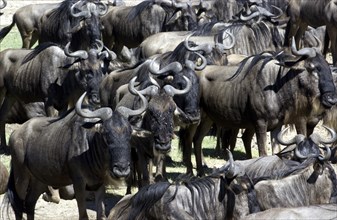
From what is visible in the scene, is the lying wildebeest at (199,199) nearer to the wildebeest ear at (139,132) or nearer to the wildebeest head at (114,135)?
the wildebeest head at (114,135)

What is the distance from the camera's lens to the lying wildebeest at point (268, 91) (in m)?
13.8

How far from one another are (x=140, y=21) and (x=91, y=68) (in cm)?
524

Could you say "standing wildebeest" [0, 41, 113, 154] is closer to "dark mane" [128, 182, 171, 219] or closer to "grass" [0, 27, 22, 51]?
"dark mane" [128, 182, 171, 219]

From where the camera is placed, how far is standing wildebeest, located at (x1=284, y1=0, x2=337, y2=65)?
70.0 ft

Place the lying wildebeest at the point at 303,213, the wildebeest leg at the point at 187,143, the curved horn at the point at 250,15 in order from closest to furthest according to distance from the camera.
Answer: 1. the lying wildebeest at the point at 303,213
2. the wildebeest leg at the point at 187,143
3. the curved horn at the point at 250,15

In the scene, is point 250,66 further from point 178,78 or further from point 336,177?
point 336,177

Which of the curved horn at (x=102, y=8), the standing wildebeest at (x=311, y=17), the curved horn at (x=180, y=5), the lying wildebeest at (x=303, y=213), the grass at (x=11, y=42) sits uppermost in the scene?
the lying wildebeest at (x=303, y=213)

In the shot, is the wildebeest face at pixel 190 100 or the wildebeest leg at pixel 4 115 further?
the wildebeest leg at pixel 4 115

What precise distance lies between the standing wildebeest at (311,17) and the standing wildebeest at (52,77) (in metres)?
5.95

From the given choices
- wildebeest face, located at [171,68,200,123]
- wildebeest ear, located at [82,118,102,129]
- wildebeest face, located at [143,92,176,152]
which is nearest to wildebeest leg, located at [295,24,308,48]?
wildebeest face, located at [171,68,200,123]


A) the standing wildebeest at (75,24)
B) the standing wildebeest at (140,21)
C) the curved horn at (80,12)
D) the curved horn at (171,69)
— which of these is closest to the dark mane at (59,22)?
the standing wildebeest at (75,24)

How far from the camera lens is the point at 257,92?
46.1ft

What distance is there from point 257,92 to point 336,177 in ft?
10.6

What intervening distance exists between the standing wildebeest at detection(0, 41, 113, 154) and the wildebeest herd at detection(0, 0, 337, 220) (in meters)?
0.02
